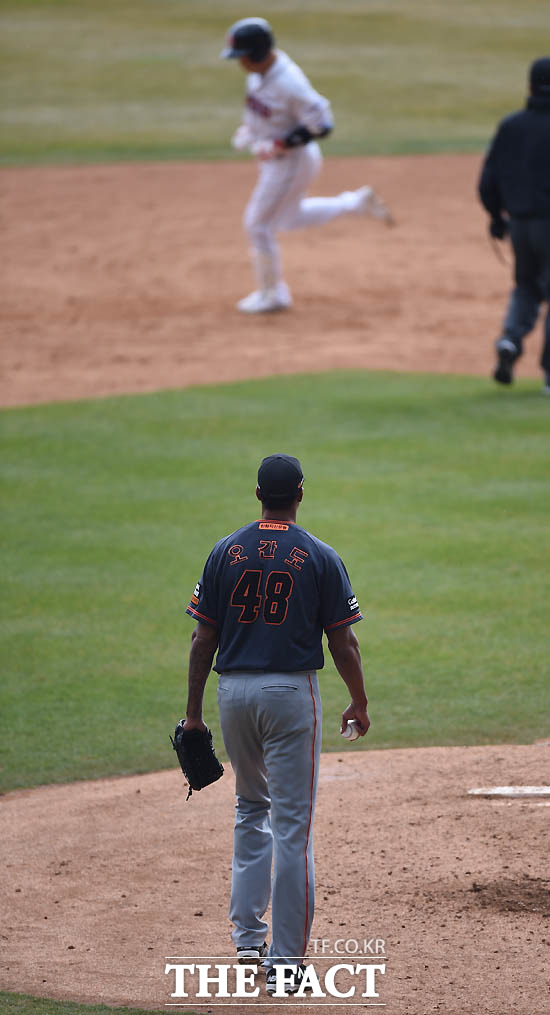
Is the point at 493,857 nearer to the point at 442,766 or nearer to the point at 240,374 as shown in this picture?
the point at 442,766

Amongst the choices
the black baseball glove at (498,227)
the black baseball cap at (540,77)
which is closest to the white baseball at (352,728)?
the black baseball glove at (498,227)

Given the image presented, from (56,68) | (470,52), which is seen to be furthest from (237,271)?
(470,52)

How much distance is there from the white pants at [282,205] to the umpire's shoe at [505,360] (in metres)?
4.02

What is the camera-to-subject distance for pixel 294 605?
4.38m

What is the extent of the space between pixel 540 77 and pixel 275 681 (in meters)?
8.40

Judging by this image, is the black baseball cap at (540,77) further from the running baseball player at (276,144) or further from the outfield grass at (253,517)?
the running baseball player at (276,144)

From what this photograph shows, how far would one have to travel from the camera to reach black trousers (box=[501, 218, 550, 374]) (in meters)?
11.5

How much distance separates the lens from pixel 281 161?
48.5 ft

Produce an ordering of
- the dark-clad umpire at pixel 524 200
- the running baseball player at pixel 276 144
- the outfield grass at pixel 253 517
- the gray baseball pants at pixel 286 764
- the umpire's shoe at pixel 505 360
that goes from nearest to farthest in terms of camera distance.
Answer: the gray baseball pants at pixel 286 764 → the outfield grass at pixel 253 517 → the dark-clad umpire at pixel 524 200 → the umpire's shoe at pixel 505 360 → the running baseball player at pixel 276 144

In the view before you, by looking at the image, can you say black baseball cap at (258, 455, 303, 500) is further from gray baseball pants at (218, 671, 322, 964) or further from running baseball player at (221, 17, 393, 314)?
running baseball player at (221, 17, 393, 314)

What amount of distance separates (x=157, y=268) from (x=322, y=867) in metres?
13.5

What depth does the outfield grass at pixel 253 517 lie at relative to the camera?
22.5ft

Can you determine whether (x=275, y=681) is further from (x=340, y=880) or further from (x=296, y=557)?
(x=340, y=880)

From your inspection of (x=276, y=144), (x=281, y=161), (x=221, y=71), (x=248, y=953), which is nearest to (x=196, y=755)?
(x=248, y=953)
